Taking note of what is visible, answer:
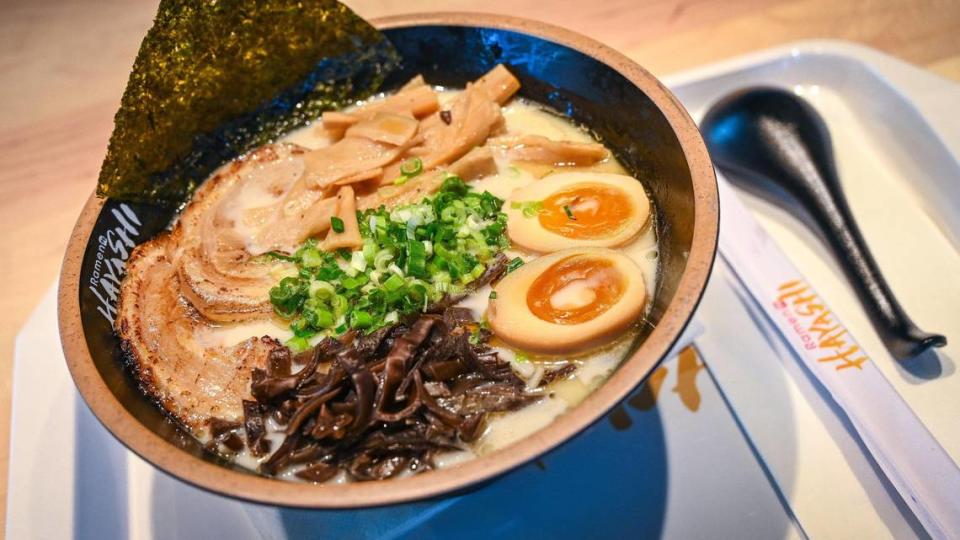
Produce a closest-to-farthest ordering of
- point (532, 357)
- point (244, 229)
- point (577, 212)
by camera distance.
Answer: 1. point (532, 357)
2. point (577, 212)
3. point (244, 229)

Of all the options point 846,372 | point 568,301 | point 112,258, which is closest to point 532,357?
point 568,301

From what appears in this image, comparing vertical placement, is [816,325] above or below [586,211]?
below

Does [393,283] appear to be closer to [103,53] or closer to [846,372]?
[846,372]

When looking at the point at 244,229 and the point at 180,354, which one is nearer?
the point at 180,354

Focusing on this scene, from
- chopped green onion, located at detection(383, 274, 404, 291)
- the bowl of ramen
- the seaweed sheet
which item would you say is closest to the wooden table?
the seaweed sheet

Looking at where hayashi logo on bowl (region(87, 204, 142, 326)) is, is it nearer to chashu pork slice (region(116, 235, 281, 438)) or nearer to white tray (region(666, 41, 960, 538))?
chashu pork slice (region(116, 235, 281, 438))

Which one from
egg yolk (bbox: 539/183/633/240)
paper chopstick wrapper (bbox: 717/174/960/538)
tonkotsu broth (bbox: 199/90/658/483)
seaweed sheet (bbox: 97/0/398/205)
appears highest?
seaweed sheet (bbox: 97/0/398/205)

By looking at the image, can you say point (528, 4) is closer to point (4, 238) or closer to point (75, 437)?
point (4, 238)
